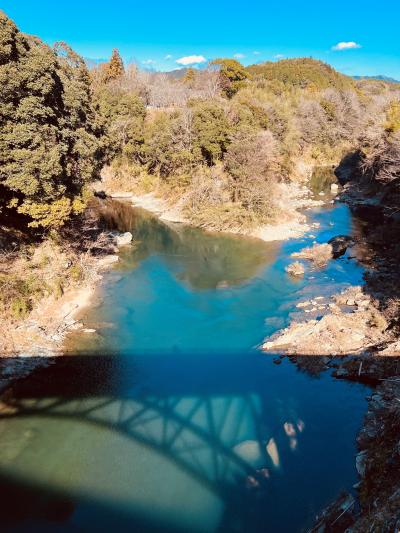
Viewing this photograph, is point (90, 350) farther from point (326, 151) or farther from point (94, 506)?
point (326, 151)

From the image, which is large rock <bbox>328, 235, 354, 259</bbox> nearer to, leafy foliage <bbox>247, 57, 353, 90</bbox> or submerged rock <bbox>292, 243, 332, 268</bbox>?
submerged rock <bbox>292, 243, 332, 268</bbox>

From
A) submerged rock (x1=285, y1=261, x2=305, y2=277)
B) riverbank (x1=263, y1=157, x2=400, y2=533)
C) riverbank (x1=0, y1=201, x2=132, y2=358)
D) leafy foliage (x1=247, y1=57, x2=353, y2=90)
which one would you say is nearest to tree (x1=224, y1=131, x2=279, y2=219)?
riverbank (x1=263, y1=157, x2=400, y2=533)

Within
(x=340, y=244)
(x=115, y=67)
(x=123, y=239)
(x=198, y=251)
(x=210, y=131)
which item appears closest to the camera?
(x=340, y=244)

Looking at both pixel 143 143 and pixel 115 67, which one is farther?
pixel 115 67

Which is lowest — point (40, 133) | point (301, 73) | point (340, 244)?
point (340, 244)

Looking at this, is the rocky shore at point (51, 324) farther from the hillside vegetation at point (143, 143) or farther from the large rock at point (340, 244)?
the large rock at point (340, 244)

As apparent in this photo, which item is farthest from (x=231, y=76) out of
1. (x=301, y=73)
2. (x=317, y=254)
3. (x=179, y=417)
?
(x=179, y=417)

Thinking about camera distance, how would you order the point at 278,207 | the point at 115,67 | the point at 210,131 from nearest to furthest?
the point at 278,207, the point at 210,131, the point at 115,67

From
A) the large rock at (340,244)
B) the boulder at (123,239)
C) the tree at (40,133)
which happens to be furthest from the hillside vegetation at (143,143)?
the large rock at (340,244)

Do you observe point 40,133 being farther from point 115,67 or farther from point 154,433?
point 115,67
